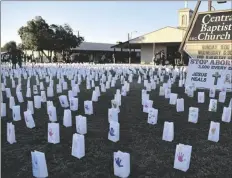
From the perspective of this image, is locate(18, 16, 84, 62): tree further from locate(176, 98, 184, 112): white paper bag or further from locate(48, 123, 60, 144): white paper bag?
locate(48, 123, 60, 144): white paper bag

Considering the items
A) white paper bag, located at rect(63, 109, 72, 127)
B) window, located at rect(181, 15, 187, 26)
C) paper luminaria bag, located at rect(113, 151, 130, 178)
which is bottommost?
paper luminaria bag, located at rect(113, 151, 130, 178)

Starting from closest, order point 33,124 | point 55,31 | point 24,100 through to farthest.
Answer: point 33,124 → point 24,100 → point 55,31

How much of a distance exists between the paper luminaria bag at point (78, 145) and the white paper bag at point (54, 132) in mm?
649

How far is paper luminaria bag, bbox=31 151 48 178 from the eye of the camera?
135 inches

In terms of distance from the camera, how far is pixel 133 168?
382cm

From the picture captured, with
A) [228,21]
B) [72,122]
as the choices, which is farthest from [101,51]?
[72,122]

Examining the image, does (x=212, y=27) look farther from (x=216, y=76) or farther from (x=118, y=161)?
(x=118, y=161)

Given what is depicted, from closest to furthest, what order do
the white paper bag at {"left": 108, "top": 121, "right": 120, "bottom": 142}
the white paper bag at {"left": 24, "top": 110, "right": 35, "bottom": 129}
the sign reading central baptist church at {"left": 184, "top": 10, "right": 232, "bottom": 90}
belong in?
the white paper bag at {"left": 108, "top": 121, "right": 120, "bottom": 142} → the white paper bag at {"left": 24, "top": 110, "right": 35, "bottom": 129} → the sign reading central baptist church at {"left": 184, "top": 10, "right": 232, "bottom": 90}

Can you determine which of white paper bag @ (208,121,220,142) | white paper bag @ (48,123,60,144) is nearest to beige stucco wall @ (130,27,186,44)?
white paper bag @ (208,121,220,142)

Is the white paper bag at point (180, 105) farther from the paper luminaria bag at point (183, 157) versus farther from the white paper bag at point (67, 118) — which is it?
Answer: the paper luminaria bag at point (183, 157)

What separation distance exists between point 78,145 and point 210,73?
7754 millimetres

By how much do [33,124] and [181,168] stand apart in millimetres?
3171

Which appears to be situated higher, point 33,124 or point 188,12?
point 188,12

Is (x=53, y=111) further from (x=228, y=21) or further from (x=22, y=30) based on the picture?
(x=22, y=30)
